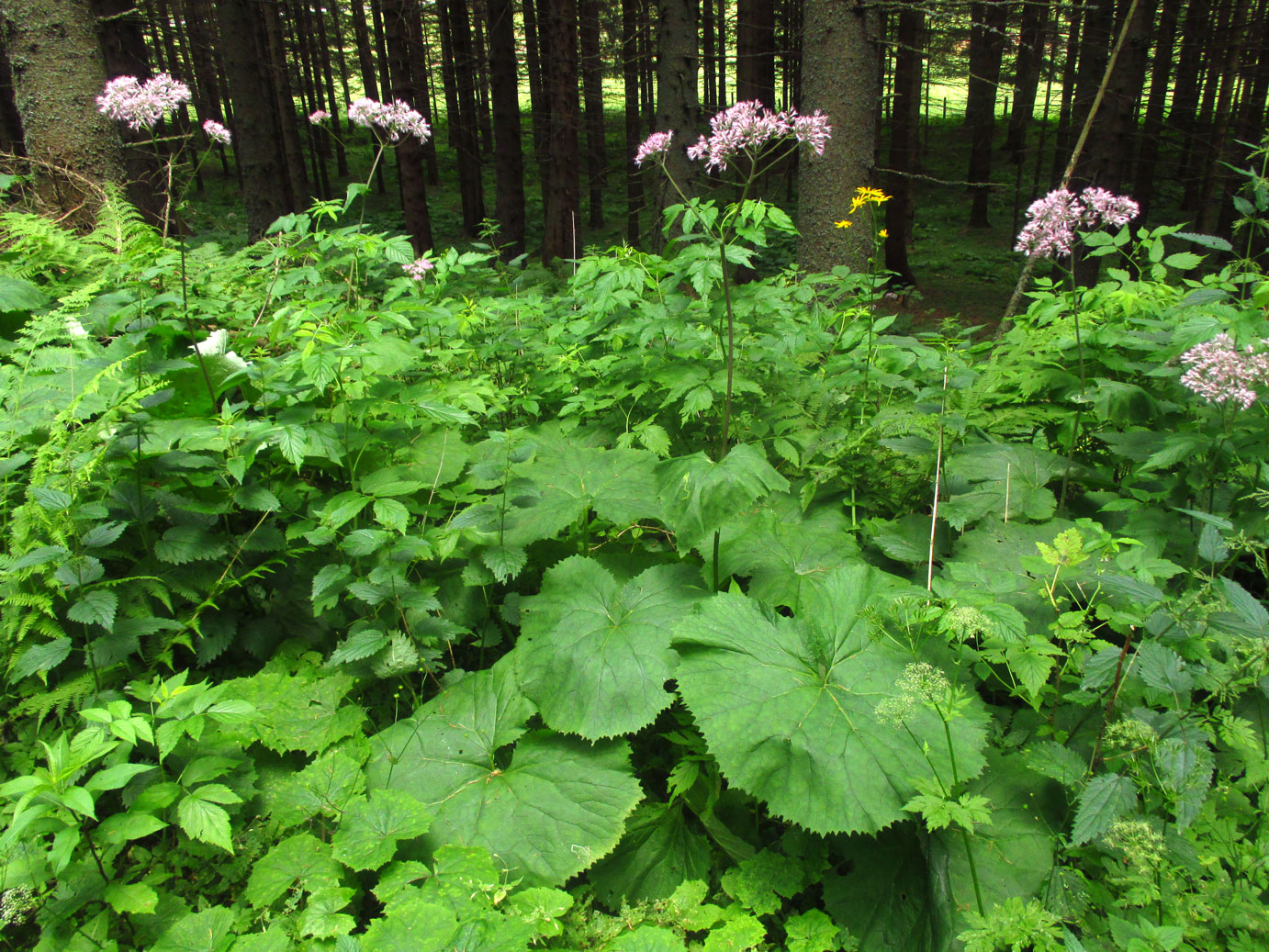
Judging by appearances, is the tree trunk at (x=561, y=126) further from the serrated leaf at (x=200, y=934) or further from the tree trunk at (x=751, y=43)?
the serrated leaf at (x=200, y=934)

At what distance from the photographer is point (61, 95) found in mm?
4469

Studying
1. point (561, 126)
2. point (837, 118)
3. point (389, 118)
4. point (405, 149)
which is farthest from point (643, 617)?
point (561, 126)

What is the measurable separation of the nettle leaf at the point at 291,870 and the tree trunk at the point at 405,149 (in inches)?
355

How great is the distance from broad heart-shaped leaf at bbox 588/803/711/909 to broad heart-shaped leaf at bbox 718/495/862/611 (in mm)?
696

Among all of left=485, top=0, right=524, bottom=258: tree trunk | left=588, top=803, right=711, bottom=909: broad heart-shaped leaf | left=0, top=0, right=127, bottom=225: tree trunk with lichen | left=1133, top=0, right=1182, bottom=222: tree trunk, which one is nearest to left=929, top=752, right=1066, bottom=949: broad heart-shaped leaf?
left=588, top=803, right=711, bottom=909: broad heart-shaped leaf

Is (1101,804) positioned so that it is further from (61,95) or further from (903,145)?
A: (903,145)

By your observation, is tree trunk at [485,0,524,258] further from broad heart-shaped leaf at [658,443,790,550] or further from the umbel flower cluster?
broad heart-shaped leaf at [658,443,790,550]

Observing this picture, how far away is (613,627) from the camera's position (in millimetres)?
2010

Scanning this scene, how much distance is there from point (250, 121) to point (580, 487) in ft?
24.3

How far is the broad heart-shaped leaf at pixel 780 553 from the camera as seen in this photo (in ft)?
6.95

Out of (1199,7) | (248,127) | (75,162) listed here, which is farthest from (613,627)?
(1199,7)

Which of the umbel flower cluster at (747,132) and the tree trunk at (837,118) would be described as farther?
the tree trunk at (837,118)

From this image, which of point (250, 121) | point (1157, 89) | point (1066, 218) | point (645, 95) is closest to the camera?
point (1066, 218)

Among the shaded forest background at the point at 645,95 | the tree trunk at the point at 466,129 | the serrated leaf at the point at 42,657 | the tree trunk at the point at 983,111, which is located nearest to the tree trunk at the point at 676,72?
the shaded forest background at the point at 645,95
